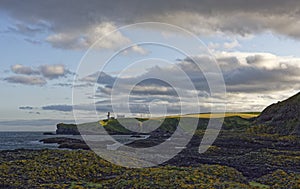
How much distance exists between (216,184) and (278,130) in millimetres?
90106

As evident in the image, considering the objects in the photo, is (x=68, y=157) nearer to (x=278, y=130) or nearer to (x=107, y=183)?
(x=107, y=183)

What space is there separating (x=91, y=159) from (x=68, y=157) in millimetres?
2936

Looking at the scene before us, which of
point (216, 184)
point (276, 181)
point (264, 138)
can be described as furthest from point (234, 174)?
point (264, 138)

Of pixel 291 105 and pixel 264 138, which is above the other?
pixel 291 105

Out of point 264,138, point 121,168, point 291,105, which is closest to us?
point 121,168

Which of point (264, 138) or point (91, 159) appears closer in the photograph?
point (91, 159)

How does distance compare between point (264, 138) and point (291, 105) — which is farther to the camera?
point (291, 105)

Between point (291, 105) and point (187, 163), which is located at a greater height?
point (291, 105)

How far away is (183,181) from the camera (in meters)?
33.2

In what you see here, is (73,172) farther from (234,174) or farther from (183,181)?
(234,174)

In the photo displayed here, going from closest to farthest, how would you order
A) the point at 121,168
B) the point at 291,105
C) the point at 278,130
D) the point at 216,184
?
the point at 216,184
the point at 121,168
the point at 278,130
the point at 291,105

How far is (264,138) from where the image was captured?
9831cm

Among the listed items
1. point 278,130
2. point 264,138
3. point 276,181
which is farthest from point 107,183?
point 278,130

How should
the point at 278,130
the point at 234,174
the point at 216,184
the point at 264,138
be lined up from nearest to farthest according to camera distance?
1. the point at 216,184
2. the point at 234,174
3. the point at 264,138
4. the point at 278,130
